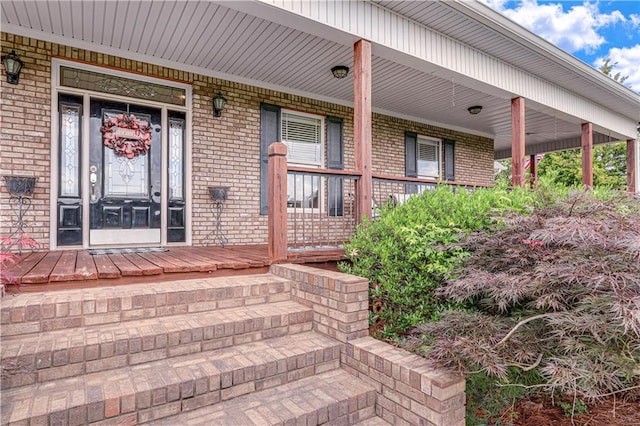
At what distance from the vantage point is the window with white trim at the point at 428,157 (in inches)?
314

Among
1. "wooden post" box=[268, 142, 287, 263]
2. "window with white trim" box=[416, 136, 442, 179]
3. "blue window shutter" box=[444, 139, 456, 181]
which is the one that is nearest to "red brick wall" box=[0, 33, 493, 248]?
"window with white trim" box=[416, 136, 442, 179]

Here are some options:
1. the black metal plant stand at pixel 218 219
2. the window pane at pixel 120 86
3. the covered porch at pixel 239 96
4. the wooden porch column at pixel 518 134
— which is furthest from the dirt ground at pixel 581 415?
Answer: the window pane at pixel 120 86

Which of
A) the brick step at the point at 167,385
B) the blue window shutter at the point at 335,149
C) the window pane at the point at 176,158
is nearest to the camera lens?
the brick step at the point at 167,385

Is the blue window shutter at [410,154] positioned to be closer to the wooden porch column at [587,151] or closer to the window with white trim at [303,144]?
the window with white trim at [303,144]

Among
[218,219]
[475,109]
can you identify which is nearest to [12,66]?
[218,219]

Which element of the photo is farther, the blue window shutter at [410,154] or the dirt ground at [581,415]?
the blue window shutter at [410,154]

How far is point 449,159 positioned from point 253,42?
18.3 feet

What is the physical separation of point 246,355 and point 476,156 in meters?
8.36

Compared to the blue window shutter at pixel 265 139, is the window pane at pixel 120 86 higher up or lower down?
higher up

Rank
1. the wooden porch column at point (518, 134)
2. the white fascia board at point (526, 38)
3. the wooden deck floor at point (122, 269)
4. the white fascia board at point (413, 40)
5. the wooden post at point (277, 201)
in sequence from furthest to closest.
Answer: the wooden porch column at point (518, 134), the white fascia board at point (526, 38), the white fascia board at point (413, 40), the wooden post at point (277, 201), the wooden deck floor at point (122, 269)

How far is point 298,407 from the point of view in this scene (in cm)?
189

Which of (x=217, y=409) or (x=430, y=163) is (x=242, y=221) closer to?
(x=217, y=409)

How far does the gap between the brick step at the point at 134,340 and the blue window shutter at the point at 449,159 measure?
657 cm

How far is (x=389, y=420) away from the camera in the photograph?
80.6 inches
